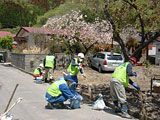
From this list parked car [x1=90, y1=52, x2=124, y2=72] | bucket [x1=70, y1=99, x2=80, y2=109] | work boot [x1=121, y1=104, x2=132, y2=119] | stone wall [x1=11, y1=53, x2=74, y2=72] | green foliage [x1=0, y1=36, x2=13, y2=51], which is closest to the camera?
work boot [x1=121, y1=104, x2=132, y2=119]

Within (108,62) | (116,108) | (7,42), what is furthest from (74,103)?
(7,42)

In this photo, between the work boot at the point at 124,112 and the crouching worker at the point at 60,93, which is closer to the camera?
the work boot at the point at 124,112

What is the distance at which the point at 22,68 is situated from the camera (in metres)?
19.5

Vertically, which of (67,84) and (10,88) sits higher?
(67,84)


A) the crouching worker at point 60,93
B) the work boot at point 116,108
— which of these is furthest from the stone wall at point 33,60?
the work boot at point 116,108

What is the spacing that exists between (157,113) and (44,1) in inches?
4127

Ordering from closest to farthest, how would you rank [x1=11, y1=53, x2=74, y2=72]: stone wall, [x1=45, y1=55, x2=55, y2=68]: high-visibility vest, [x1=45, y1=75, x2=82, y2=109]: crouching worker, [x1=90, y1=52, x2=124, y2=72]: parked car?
[x1=45, y1=75, x2=82, y2=109]: crouching worker < [x1=45, y1=55, x2=55, y2=68]: high-visibility vest < [x1=90, y1=52, x2=124, y2=72]: parked car < [x1=11, y1=53, x2=74, y2=72]: stone wall

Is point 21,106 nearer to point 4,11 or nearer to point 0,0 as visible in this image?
point 4,11

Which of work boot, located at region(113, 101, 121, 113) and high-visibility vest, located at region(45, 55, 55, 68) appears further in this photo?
high-visibility vest, located at region(45, 55, 55, 68)

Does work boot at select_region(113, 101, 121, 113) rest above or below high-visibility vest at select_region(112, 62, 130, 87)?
below

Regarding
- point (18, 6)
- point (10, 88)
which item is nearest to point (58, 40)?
point (10, 88)

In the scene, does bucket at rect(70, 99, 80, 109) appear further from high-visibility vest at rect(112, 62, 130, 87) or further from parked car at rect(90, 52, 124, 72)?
parked car at rect(90, 52, 124, 72)

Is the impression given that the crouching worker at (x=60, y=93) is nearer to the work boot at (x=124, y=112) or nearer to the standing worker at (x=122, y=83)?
the standing worker at (x=122, y=83)

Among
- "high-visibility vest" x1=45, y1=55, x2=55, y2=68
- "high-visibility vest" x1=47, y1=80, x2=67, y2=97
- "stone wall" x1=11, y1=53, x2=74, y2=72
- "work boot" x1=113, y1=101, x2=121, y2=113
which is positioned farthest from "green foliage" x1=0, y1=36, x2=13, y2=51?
"work boot" x1=113, y1=101, x2=121, y2=113
